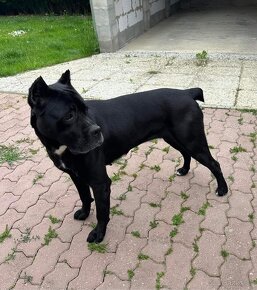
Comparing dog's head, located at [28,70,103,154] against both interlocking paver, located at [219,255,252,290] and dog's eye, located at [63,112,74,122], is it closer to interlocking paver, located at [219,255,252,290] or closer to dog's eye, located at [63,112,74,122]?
dog's eye, located at [63,112,74,122]

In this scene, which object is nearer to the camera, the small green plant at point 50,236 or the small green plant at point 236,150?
the small green plant at point 50,236

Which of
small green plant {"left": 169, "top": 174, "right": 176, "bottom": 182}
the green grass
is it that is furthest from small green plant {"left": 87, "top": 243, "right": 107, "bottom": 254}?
the green grass

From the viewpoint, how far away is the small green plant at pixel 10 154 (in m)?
4.67

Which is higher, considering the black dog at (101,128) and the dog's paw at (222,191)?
the black dog at (101,128)

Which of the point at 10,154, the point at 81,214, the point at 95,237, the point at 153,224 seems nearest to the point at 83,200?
the point at 81,214

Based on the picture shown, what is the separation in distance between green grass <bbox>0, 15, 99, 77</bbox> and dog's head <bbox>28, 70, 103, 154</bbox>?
5.77m

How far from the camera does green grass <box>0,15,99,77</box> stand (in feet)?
27.5

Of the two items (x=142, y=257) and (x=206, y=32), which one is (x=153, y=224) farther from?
(x=206, y=32)

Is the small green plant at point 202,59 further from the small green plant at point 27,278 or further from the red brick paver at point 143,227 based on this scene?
the small green plant at point 27,278

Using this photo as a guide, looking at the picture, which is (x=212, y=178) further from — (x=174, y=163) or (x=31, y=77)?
(x=31, y=77)

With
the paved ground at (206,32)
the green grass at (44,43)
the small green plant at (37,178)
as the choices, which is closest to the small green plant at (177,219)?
the small green plant at (37,178)

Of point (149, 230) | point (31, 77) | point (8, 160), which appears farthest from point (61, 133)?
point (31, 77)

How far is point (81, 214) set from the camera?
3555 mm

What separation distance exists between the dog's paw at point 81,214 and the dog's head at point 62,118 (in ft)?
3.69
